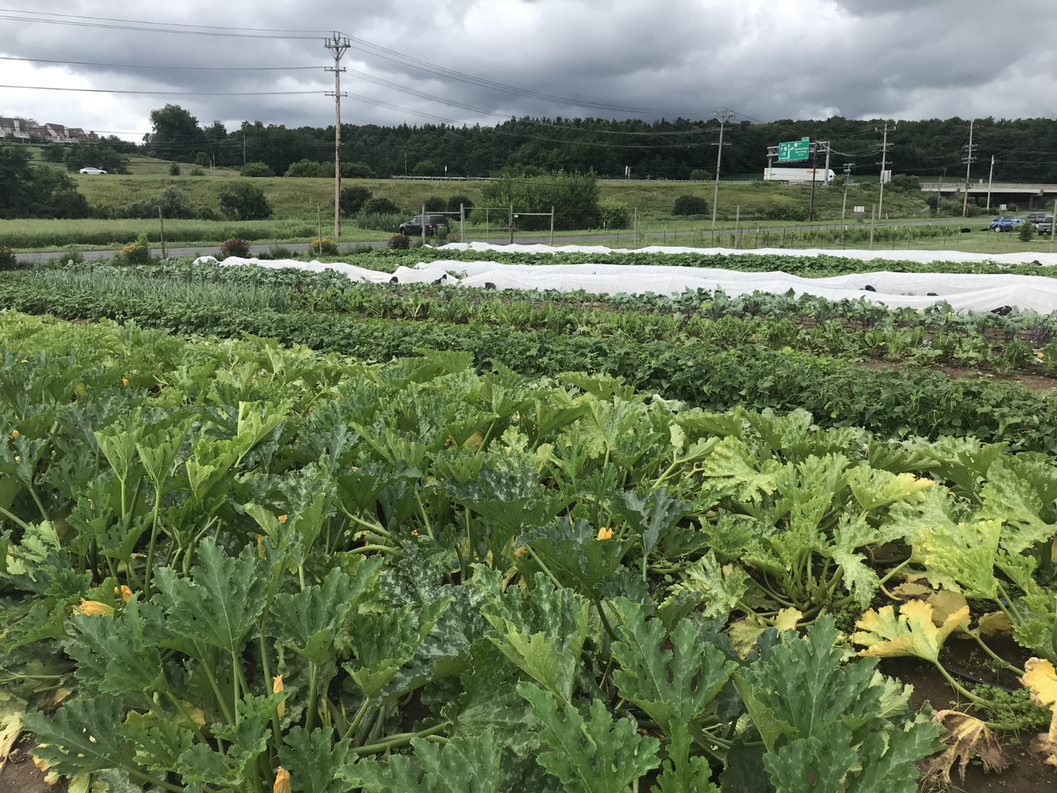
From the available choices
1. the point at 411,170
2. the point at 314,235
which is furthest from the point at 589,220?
the point at 411,170

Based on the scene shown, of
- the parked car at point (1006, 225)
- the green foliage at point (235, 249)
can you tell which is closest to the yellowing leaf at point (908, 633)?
the green foliage at point (235, 249)

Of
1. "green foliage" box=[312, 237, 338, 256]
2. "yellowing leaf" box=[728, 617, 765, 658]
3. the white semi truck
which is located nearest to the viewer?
"yellowing leaf" box=[728, 617, 765, 658]

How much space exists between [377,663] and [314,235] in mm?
46669

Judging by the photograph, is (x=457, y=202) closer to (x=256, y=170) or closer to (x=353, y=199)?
(x=353, y=199)

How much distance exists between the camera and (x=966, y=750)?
5.01 ft

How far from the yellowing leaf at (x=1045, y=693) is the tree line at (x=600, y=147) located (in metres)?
80.3

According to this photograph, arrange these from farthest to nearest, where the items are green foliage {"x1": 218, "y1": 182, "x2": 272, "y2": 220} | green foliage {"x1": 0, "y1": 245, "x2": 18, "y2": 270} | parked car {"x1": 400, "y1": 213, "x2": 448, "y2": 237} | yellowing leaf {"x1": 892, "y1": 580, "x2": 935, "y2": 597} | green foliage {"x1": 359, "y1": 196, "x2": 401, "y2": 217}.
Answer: green foliage {"x1": 359, "y1": 196, "x2": 401, "y2": 217} → green foliage {"x1": 218, "y1": 182, "x2": 272, "y2": 220} → parked car {"x1": 400, "y1": 213, "x2": 448, "y2": 237} → green foliage {"x1": 0, "y1": 245, "x2": 18, "y2": 270} → yellowing leaf {"x1": 892, "y1": 580, "x2": 935, "y2": 597}

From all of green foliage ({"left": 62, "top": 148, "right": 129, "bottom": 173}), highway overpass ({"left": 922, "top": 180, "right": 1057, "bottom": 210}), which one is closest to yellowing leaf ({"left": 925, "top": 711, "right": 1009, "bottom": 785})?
green foliage ({"left": 62, "top": 148, "right": 129, "bottom": 173})

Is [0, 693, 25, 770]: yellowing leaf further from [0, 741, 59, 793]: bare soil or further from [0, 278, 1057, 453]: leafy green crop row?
[0, 278, 1057, 453]: leafy green crop row

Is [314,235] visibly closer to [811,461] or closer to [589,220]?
[589,220]

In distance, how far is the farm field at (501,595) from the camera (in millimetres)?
1240

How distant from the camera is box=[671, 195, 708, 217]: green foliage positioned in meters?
74.7

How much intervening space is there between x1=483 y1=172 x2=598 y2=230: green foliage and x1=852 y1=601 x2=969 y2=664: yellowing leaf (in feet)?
176

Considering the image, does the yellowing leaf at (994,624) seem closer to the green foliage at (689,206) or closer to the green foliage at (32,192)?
the green foliage at (32,192)
